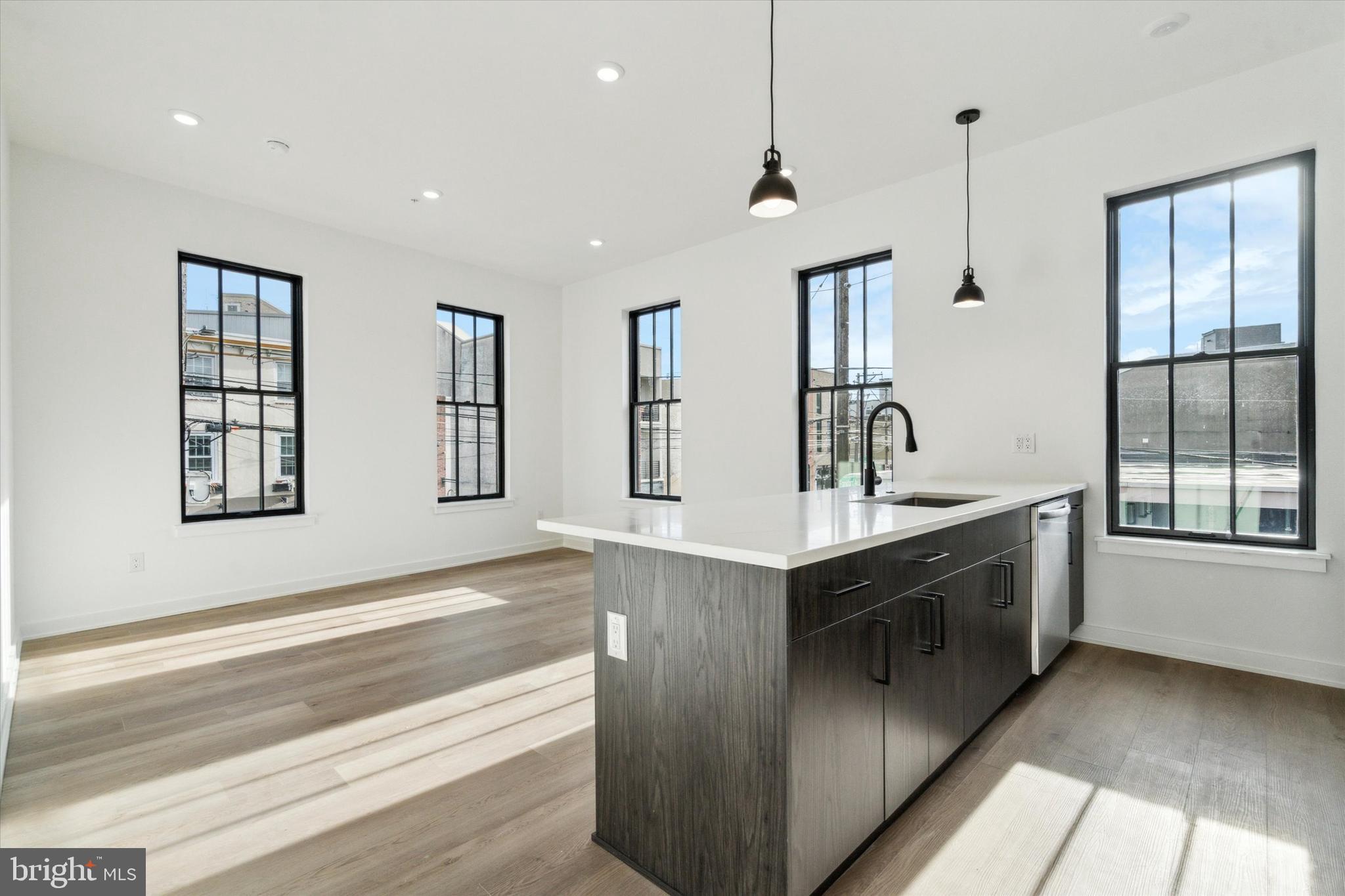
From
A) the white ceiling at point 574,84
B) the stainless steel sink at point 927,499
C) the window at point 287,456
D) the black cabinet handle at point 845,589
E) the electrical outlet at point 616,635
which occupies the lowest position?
the electrical outlet at point 616,635

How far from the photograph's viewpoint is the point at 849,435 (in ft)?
15.4

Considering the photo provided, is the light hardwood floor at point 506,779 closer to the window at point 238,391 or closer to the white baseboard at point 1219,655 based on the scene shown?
the white baseboard at point 1219,655

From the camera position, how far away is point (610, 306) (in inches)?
252

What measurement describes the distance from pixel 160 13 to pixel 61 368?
244cm

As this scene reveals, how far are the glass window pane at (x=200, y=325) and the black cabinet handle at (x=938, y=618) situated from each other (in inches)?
197

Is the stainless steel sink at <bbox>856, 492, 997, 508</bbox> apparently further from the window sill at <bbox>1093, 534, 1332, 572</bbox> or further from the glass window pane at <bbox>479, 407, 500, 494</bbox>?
the glass window pane at <bbox>479, 407, 500, 494</bbox>

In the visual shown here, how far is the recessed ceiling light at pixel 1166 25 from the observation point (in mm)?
2621

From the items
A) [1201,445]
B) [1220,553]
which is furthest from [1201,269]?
[1220,553]

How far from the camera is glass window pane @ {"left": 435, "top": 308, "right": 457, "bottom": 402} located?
5906 millimetres

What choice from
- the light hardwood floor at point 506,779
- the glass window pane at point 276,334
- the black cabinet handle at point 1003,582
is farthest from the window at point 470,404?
the black cabinet handle at point 1003,582

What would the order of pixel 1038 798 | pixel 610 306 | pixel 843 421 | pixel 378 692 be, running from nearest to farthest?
pixel 1038 798
pixel 378 692
pixel 843 421
pixel 610 306

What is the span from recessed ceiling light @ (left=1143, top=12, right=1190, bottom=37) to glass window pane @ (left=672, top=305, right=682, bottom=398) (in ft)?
12.4

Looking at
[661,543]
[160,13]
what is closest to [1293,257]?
[661,543]

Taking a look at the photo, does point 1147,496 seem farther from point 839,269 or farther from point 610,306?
point 610,306
